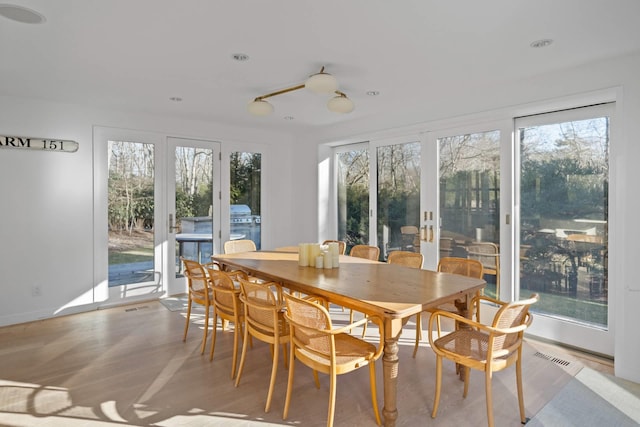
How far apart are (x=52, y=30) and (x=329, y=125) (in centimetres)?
376

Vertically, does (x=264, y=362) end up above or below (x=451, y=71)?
below

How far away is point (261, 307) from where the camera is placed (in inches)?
94.3

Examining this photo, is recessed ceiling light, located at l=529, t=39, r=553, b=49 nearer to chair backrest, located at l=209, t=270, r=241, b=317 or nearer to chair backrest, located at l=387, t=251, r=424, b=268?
chair backrest, located at l=387, t=251, r=424, b=268

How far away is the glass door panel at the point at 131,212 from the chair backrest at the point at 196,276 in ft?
6.26

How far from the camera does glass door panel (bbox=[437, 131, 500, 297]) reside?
12.8 ft

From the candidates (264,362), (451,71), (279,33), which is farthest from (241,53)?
(264,362)

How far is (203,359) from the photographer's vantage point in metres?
3.14

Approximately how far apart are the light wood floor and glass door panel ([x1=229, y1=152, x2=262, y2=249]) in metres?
2.43

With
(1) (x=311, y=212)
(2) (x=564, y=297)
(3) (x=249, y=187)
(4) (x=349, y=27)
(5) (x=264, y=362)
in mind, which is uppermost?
(4) (x=349, y=27)

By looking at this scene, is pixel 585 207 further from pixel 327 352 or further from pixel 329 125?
pixel 329 125

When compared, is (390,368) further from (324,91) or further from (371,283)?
(324,91)

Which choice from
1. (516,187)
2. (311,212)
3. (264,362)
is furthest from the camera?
(311,212)

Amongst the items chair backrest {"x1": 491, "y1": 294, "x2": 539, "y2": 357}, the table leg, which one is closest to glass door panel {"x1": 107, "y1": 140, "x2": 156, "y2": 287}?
the table leg

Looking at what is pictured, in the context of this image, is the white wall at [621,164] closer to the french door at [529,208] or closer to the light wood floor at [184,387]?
the french door at [529,208]
